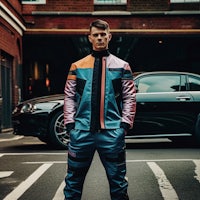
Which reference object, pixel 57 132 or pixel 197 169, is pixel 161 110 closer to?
pixel 57 132

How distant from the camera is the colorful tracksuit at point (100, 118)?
3.63 meters

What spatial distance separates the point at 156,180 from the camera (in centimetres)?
570

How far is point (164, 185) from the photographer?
212 inches

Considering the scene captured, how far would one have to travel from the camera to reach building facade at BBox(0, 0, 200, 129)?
18094 millimetres

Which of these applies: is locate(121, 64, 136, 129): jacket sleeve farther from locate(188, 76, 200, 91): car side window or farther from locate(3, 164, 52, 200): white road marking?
locate(188, 76, 200, 91): car side window

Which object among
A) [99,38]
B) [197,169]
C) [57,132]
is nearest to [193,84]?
[57,132]

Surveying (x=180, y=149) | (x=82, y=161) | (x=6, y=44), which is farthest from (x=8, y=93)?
(x=82, y=161)

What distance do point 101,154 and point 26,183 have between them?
2171mm

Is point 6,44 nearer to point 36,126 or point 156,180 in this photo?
point 36,126

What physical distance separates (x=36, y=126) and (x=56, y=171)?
251 centimetres

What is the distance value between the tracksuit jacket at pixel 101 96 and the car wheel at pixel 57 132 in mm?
5073

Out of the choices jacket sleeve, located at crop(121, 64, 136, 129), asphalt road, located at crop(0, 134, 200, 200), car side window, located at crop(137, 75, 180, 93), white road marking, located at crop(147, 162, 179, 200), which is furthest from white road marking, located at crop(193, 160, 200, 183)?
jacket sleeve, located at crop(121, 64, 136, 129)

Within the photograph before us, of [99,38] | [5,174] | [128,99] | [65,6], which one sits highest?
[65,6]

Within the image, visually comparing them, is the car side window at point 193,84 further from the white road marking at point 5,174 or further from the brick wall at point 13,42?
the brick wall at point 13,42
